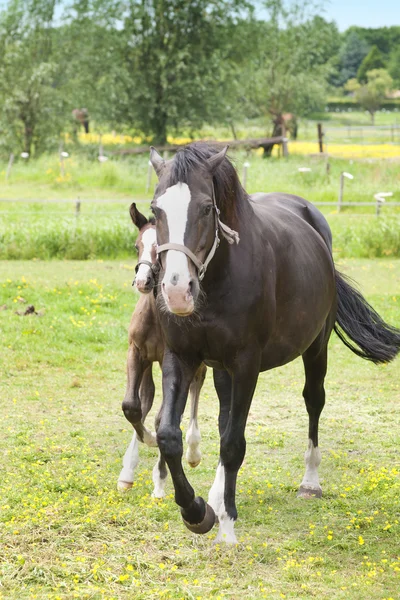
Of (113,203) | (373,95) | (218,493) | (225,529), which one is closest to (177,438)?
(225,529)

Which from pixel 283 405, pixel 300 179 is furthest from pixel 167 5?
pixel 283 405

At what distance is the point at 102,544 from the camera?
4.77m

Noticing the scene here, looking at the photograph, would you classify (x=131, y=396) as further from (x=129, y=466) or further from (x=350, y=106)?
(x=350, y=106)

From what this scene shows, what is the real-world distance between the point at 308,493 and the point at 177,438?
169cm

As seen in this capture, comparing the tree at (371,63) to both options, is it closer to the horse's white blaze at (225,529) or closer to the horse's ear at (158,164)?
the horse's ear at (158,164)

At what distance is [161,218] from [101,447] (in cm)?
314

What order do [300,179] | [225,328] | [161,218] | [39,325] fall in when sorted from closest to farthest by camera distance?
[161,218] → [225,328] → [39,325] → [300,179]

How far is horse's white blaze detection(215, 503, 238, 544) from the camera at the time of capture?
191 inches

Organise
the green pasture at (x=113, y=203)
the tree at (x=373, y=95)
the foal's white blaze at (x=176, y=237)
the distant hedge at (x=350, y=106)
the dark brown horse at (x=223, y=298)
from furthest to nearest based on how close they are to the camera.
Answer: the distant hedge at (x=350, y=106) → the tree at (x=373, y=95) → the green pasture at (x=113, y=203) → the dark brown horse at (x=223, y=298) → the foal's white blaze at (x=176, y=237)

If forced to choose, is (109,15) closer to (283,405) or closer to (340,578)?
(283,405)

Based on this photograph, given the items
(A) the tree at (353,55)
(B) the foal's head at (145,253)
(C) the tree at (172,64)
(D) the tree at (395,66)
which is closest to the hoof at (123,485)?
(B) the foal's head at (145,253)

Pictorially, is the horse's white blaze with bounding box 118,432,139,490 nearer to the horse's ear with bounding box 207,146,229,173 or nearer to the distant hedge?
the horse's ear with bounding box 207,146,229,173

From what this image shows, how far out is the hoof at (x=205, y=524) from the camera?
4.68 metres

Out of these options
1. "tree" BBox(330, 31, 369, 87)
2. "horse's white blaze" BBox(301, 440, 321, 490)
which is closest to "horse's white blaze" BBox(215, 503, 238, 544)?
"horse's white blaze" BBox(301, 440, 321, 490)
